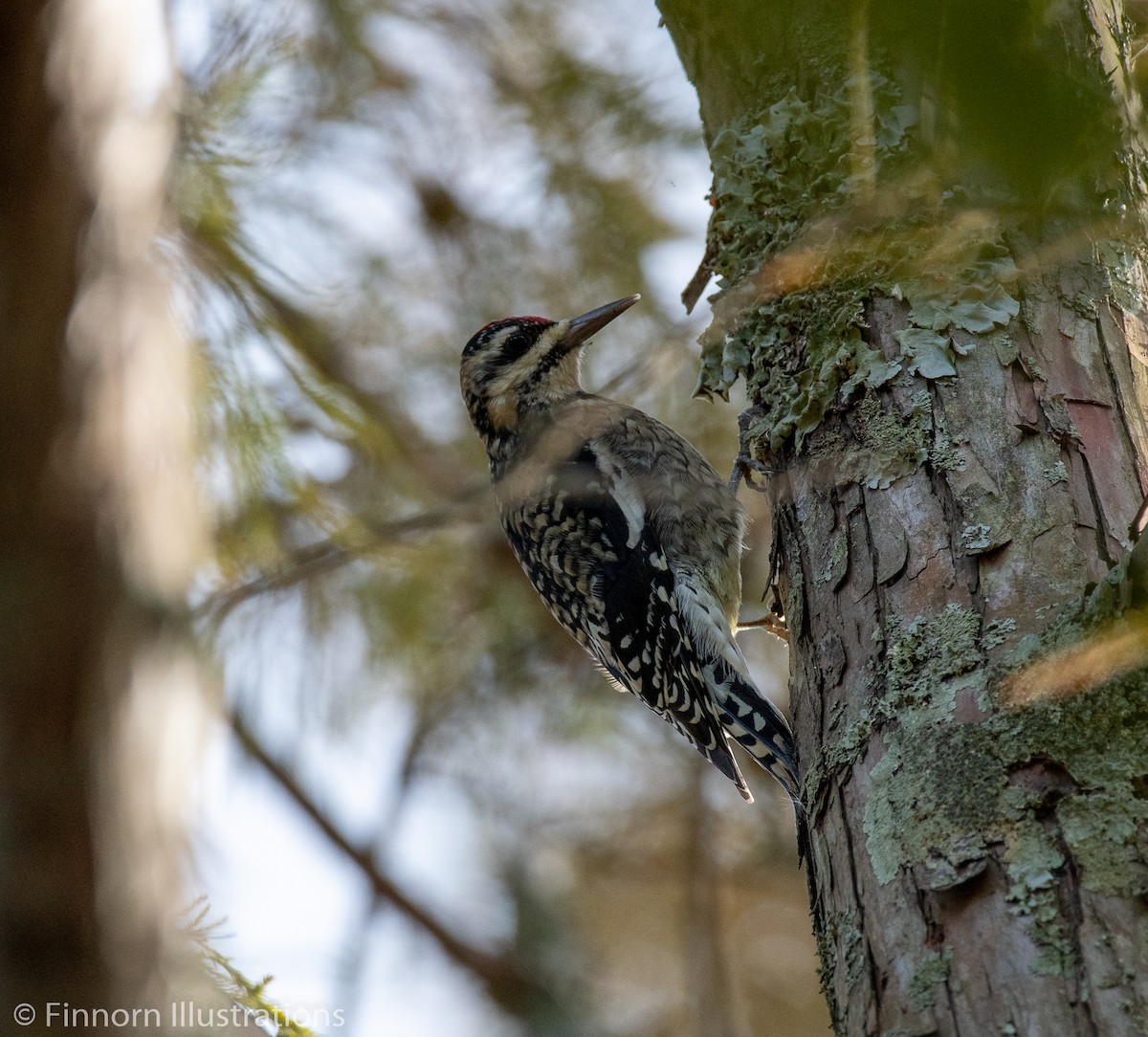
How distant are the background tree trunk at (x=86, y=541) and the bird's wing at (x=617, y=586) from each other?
2.01m

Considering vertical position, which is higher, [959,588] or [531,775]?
[531,775]

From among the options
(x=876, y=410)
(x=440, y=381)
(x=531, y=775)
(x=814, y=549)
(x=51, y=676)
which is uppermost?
(x=440, y=381)

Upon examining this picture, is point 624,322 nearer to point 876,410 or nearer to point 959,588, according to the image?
point 876,410

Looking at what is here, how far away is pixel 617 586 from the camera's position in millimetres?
3938

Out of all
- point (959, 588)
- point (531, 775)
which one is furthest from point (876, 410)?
point (531, 775)

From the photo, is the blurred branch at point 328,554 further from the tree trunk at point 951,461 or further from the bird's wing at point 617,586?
the tree trunk at point 951,461

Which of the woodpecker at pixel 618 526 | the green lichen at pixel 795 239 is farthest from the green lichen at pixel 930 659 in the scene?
the woodpecker at pixel 618 526

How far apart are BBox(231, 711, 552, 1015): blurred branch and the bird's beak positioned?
1825 millimetres

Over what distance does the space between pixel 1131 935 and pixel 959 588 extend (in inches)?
24.6

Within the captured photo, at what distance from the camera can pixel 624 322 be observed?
16.4 ft

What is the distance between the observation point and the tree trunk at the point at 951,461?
1.59 m

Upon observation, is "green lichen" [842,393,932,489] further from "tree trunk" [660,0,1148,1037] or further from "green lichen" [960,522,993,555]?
"green lichen" [960,522,993,555]

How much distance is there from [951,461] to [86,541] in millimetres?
1438

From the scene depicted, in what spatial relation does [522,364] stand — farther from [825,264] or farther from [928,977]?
[928,977]
